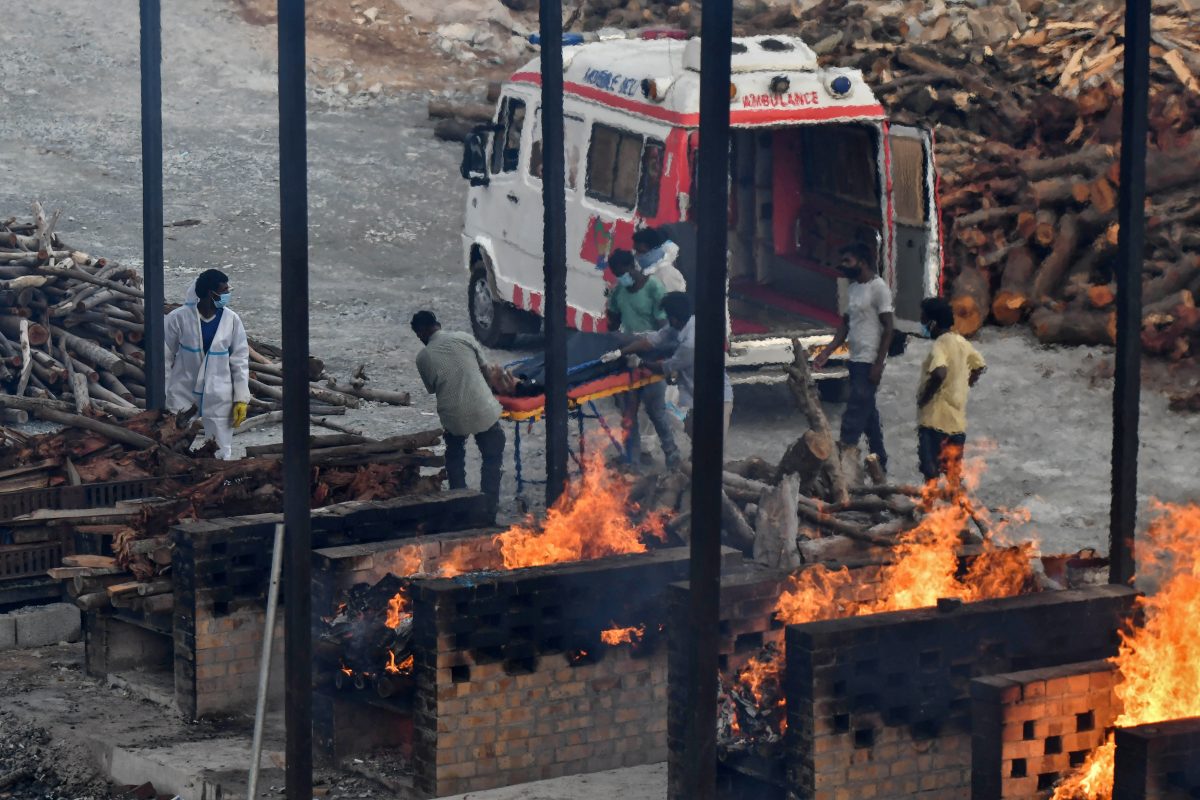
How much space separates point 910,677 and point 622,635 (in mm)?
1705

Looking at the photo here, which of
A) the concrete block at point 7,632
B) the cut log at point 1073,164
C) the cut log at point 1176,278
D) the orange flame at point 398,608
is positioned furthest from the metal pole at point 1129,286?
the cut log at point 1073,164

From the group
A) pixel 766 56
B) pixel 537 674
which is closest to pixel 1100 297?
pixel 766 56

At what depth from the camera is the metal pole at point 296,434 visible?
8.78 m

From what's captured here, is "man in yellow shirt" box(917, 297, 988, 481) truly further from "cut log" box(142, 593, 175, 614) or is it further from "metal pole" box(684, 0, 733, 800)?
"metal pole" box(684, 0, 733, 800)

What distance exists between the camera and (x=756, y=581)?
9086 mm

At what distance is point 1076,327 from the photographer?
1855 centimetres

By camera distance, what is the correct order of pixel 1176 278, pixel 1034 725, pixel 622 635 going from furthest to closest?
1. pixel 1176 278
2. pixel 622 635
3. pixel 1034 725

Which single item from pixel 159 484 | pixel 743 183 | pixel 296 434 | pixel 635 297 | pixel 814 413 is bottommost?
pixel 159 484

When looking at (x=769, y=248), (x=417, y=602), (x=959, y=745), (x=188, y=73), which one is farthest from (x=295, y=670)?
(x=188, y=73)

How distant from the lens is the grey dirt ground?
52.5ft

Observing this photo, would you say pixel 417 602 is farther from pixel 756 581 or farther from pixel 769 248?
pixel 769 248

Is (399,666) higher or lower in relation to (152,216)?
lower

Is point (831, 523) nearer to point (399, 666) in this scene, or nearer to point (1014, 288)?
point (399, 666)

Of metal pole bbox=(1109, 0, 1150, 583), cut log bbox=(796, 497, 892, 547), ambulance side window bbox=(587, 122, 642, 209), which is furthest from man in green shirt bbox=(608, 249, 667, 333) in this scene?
metal pole bbox=(1109, 0, 1150, 583)
